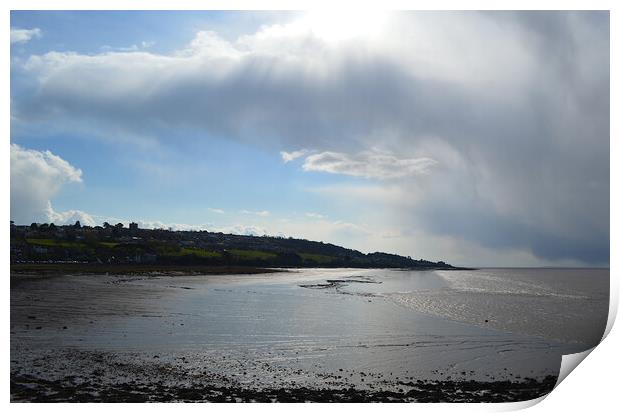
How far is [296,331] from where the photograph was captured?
12.5 m

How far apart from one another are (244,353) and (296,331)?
2.50 m

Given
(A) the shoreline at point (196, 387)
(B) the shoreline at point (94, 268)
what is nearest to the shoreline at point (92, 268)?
(B) the shoreline at point (94, 268)

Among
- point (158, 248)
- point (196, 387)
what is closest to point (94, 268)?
point (158, 248)

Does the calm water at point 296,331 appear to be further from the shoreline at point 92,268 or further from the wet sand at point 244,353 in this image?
the shoreline at point 92,268

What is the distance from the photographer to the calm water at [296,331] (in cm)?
990


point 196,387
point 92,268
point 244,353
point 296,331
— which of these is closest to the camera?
point 196,387

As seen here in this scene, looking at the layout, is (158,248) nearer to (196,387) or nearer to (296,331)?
(296,331)

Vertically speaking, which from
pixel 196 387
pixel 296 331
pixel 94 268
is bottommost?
pixel 196 387

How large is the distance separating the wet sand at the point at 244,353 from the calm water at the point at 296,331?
4 centimetres

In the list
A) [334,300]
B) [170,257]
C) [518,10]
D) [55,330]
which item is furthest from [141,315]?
[518,10]
